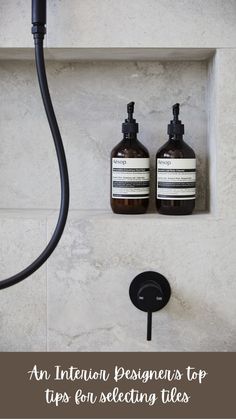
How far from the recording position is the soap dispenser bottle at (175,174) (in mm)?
758

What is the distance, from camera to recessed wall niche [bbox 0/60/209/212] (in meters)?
0.83

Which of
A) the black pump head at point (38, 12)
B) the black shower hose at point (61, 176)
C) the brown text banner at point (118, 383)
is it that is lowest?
the brown text banner at point (118, 383)

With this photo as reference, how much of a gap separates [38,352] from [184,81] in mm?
500

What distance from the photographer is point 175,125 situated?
775mm

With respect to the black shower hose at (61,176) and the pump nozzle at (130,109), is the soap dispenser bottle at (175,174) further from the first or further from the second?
the black shower hose at (61,176)

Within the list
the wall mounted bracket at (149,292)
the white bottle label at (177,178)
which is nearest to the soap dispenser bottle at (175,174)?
the white bottle label at (177,178)

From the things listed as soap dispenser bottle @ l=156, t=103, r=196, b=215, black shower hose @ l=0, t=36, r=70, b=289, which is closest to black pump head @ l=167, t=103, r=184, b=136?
soap dispenser bottle @ l=156, t=103, r=196, b=215

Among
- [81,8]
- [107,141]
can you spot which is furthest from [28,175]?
[81,8]

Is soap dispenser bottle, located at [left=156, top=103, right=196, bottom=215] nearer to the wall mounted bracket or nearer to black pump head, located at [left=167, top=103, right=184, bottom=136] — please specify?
black pump head, located at [left=167, top=103, right=184, bottom=136]

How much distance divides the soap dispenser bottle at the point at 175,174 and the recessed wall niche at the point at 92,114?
0.06 meters

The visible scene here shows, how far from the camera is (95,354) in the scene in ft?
2.48

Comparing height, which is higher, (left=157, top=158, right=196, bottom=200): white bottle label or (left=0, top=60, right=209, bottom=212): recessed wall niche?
(left=0, top=60, right=209, bottom=212): recessed wall niche

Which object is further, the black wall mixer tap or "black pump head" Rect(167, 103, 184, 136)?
"black pump head" Rect(167, 103, 184, 136)

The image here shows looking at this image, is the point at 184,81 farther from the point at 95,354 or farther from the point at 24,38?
the point at 95,354
